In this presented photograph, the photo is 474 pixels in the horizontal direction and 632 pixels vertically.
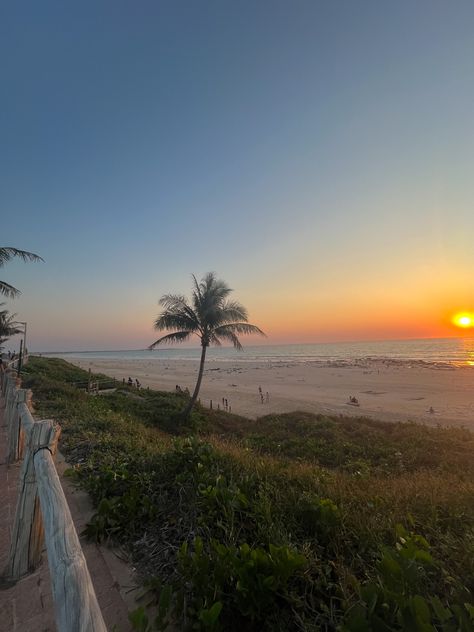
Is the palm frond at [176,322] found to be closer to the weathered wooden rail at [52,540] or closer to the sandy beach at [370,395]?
the sandy beach at [370,395]

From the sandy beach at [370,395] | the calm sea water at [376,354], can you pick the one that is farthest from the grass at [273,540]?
the calm sea water at [376,354]

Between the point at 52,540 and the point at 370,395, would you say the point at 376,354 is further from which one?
the point at 52,540

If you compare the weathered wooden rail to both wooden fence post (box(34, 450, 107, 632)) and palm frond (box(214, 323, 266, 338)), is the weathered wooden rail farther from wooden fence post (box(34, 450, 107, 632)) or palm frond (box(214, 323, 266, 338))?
palm frond (box(214, 323, 266, 338))

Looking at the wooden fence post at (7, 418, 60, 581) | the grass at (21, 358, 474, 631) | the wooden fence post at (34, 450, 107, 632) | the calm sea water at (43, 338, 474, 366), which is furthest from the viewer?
the calm sea water at (43, 338, 474, 366)

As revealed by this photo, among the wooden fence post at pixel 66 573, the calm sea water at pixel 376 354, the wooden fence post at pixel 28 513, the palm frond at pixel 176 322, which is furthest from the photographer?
the calm sea water at pixel 376 354

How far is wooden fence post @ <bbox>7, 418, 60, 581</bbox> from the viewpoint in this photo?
2.59 metres

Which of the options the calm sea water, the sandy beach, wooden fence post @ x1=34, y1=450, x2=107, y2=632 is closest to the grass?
wooden fence post @ x1=34, y1=450, x2=107, y2=632

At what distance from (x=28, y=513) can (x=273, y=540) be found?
2058 mm

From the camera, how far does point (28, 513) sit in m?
2.61

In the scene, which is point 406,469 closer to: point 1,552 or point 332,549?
point 332,549

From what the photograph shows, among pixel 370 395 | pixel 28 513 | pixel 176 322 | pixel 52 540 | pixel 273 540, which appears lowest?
pixel 370 395

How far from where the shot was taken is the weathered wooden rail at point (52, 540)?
1307 mm

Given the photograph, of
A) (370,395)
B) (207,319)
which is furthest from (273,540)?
(370,395)

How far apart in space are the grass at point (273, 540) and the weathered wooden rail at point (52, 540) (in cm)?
56
